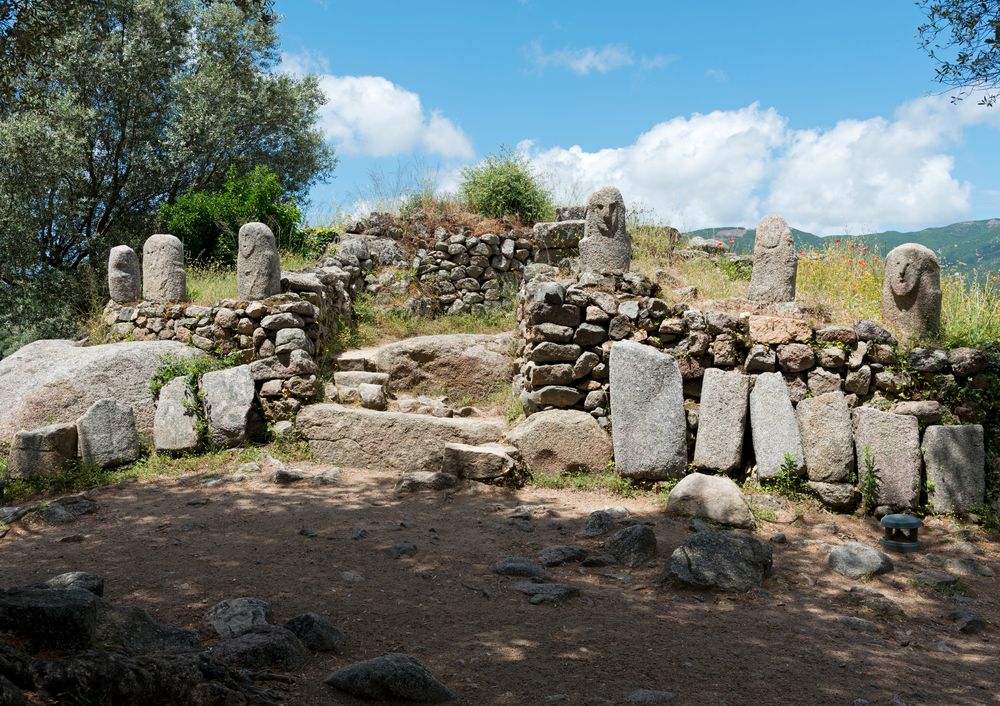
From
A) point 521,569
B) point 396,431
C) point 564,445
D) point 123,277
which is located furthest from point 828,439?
point 123,277

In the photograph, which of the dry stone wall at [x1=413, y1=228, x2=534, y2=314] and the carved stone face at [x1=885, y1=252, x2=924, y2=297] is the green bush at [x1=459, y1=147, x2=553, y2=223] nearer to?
the dry stone wall at [x1=413, y1=228, x2=534, y2=314]

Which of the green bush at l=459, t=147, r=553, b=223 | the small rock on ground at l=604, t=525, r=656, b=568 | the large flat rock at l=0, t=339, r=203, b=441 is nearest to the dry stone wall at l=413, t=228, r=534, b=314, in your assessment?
the green bush at l=459, t=147, r=553, b=223

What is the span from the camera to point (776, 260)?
8852 mm

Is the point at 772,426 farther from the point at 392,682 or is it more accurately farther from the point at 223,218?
the point at 223,218

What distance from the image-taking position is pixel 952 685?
166 inches

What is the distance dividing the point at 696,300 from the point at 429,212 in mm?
7154

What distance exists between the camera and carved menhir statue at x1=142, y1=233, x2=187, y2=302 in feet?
34.1

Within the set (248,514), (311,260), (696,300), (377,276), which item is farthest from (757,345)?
(311,260)

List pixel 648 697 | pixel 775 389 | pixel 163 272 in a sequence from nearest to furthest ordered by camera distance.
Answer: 1. pixel 648 697
2. pixel 775 389
3. pixel 163 272

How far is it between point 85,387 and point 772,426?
783 centimetres

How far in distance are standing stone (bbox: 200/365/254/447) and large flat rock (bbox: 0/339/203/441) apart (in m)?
0.79

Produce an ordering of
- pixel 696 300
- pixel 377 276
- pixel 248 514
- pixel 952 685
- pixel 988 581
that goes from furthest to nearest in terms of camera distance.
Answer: pixel 377 276
pixel 696 300
pixel 248 514
pixel 988 581
pixel 952 685

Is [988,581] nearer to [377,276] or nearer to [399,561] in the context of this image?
[399,561]

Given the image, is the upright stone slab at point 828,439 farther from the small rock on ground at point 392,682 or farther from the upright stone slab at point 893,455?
the small rock on ground at point 392,682
